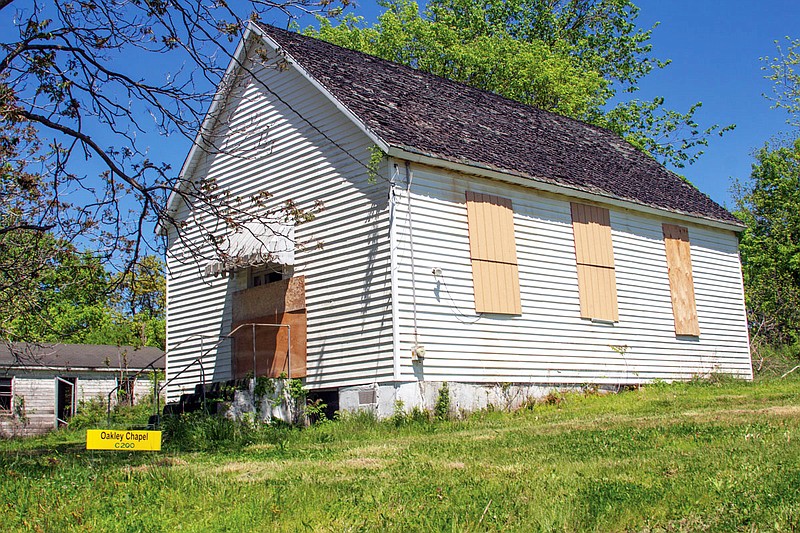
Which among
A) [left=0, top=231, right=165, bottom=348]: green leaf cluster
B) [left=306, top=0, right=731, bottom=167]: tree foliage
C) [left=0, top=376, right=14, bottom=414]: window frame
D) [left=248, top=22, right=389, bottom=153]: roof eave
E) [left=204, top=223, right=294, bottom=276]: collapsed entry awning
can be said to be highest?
[left=306, top=0, right=731, bottom=167]: tree foliage

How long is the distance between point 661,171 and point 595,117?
10.8 m

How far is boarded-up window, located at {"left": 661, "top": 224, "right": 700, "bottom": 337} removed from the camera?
844 inches

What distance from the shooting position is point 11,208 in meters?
15.1

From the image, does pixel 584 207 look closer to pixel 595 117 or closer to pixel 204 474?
pixel 204 474

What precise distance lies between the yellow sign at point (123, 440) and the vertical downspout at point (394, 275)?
7.34m

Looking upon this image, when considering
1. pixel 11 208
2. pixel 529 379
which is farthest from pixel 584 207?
pixel 11 208

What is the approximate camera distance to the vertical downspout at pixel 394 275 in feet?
50.6

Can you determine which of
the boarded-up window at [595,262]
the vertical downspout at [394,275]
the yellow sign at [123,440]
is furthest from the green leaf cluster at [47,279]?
the boarded-up window at [595,262]

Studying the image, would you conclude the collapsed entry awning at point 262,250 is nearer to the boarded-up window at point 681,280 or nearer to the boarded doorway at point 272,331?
the boarded doorway at point 272,331

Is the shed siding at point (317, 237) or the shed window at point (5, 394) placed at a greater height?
the shed siding at point (317, 237)

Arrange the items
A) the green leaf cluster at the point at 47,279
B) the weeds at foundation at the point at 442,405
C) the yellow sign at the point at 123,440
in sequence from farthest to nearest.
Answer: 1. the weeds at foundation at the point at 442,405
2. the green leaf cluster at the point at 47,279
3. the yellow sign at the point at 123,440

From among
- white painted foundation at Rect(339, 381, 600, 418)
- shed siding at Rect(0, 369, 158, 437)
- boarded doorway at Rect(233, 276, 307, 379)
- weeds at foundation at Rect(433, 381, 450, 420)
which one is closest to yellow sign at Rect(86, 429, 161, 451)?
white painted foundation at Rect(339, 381, 600, 418)

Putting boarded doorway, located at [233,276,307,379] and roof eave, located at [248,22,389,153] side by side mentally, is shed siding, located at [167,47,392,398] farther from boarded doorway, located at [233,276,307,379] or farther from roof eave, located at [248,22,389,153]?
roof eave, located at [248,22,389,153]

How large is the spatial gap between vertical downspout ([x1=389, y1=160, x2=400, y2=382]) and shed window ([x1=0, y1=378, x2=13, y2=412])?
1968cm
